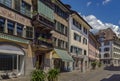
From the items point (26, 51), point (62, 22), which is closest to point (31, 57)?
point (26, 51)

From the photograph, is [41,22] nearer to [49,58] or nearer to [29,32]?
[29,32]

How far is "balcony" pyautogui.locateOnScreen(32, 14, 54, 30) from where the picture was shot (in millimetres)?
34362

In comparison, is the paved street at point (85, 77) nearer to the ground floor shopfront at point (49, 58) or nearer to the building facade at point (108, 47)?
the ground floor shopfront at point (49, 58)

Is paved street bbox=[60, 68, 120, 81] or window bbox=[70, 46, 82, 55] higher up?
window bbox=[70, 46, 82, 55]

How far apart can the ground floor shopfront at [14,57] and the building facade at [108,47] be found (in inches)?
3418

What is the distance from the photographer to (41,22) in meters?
35.2

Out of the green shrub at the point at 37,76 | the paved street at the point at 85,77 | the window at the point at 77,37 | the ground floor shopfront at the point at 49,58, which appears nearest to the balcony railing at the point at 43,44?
the ground floor shopfront at the point at 49,58

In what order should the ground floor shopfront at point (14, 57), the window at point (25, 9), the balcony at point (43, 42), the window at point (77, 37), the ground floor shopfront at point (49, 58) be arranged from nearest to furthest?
1. the ground floor shopfront at point (14, 57)
2. the window at point (25, 9)
3. the balcony at point (43, 42)
4. the ground floor shopfront at point (49, 58)
5. the window at point (77, 37)

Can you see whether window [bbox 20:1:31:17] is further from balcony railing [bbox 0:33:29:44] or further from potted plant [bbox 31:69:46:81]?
potted plant [bbox 31:69:46:81]

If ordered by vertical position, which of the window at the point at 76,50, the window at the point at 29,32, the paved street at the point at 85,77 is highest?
the window at the point at 29,32

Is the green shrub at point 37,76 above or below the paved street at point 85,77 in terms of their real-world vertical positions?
above

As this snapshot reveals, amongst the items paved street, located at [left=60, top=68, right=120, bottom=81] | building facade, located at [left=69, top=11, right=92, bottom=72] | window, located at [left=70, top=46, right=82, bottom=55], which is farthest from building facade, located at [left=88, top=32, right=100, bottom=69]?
paved street, located at [left=60, top=68, right=120, bottom=81]

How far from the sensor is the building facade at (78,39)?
52.4 metres

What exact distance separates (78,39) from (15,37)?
30.1 m
